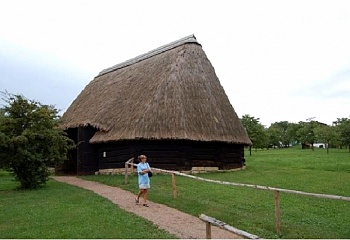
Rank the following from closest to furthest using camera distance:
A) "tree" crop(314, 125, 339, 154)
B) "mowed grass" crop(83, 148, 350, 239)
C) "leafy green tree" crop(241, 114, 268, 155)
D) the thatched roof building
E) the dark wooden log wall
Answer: "mowed grass" crop(83, 148, 350, 239)
the thatched roof building
the dark wooden log wall
"leafy green tree" crop(241, 114, 268, 155)
"tree" crop(314, 125, 339, 154)

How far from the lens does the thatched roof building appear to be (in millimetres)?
19188

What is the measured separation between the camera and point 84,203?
11195 mm

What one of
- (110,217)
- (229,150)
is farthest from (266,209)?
(229,150)

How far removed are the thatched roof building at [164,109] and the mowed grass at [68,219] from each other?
667cm

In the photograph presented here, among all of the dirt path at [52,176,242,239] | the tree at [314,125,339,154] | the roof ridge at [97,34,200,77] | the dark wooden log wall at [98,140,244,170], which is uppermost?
the roof ridge at [97,34,200,77]

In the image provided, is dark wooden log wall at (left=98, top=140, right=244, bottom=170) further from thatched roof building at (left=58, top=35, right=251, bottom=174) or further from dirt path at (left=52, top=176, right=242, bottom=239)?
dirt path at (left=52, top=176, right=242, bottom=239)

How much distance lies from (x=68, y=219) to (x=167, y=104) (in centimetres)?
1167

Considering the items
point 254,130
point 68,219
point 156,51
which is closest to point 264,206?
point 68,219

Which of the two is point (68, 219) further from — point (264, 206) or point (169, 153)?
point (169, 153)

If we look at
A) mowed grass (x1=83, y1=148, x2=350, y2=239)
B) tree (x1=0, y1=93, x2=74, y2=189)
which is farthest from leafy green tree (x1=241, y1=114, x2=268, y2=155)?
tree (x1=0, y1=93, x2=74, y2=189)

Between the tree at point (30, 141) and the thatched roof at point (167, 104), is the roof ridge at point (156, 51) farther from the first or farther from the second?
the tree at point (30, 141)

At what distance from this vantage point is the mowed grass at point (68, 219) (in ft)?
24.9

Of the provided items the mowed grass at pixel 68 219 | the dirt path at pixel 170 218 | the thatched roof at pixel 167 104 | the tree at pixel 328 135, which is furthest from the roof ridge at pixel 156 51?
the tree at pixel 328 135

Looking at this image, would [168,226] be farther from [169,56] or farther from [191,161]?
[169,56]
